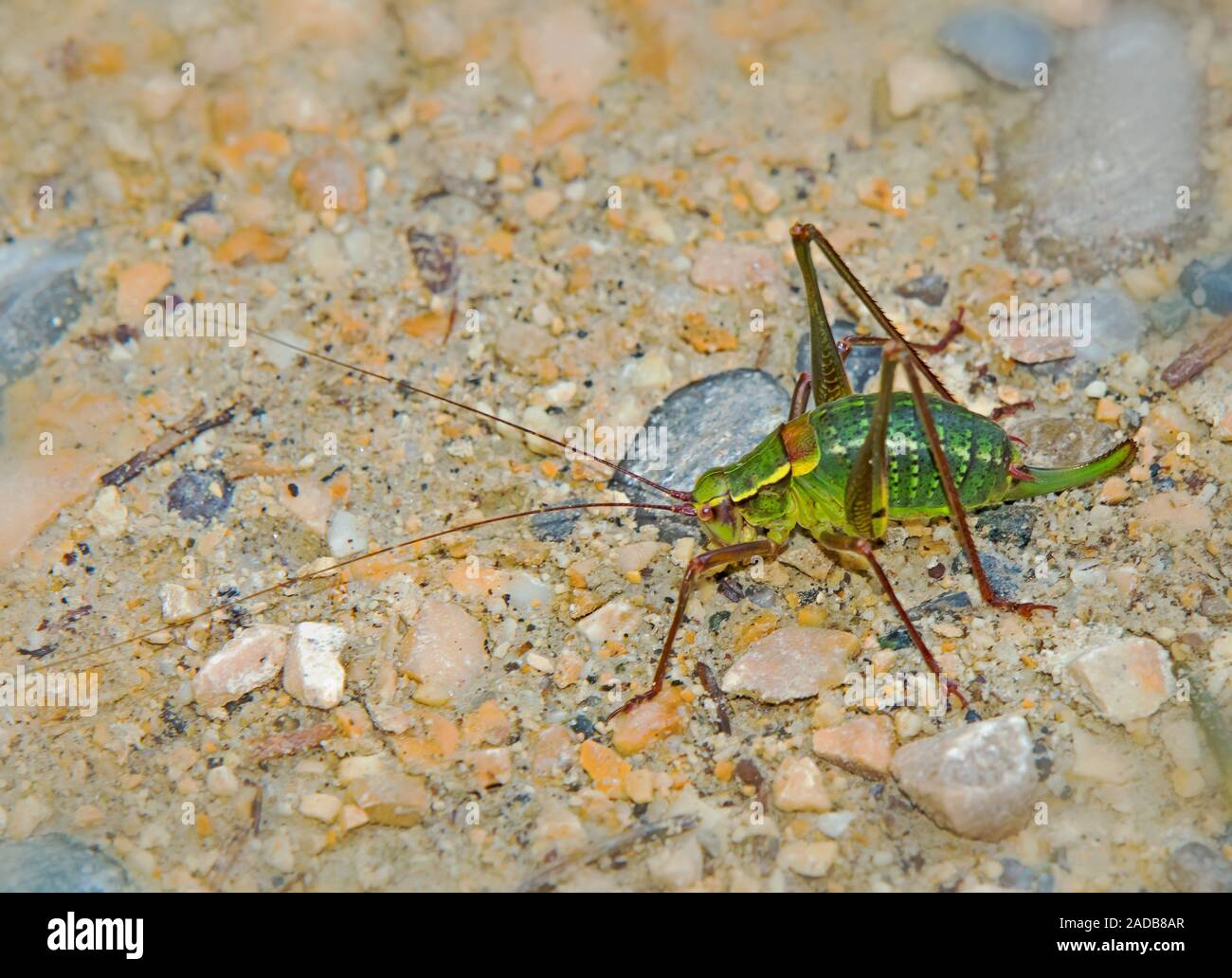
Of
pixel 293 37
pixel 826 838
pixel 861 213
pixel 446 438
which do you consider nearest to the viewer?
pixel 826 838

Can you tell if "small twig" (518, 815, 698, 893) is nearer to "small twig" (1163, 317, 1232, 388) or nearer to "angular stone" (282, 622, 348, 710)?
"angular stone" (282, 622, 348, 710)

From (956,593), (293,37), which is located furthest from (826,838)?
(293,37)

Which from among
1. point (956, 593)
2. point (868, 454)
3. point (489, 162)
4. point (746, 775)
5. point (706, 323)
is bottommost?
point (746, 775)

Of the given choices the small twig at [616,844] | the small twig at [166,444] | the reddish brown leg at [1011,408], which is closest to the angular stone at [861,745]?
the small twig at [616,844]

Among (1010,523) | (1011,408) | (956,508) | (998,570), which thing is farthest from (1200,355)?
(956,508)

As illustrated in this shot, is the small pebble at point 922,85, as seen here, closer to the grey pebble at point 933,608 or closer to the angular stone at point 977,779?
the grey pebble at point 933,608

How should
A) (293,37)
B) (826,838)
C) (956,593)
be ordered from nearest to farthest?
1. (826,838)
2. (956,593)
3. (293,37)

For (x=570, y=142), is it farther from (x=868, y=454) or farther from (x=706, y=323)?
(x=868, y=454)
